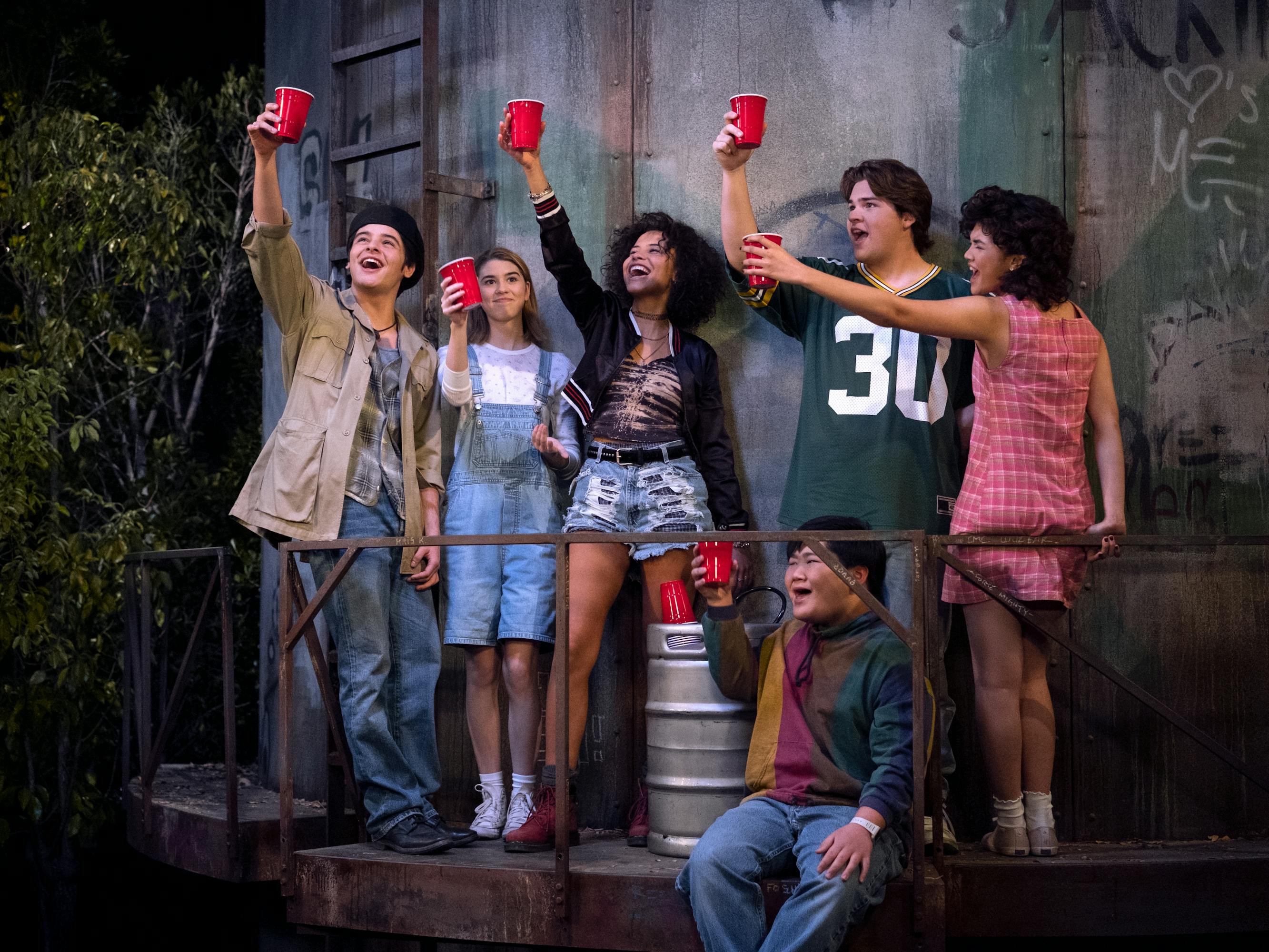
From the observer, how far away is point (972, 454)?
199 inches

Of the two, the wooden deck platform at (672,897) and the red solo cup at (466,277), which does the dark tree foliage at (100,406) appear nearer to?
the wooden deck platform at (672,897)

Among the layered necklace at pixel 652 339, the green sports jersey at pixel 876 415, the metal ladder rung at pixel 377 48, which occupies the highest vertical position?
the metal ladder rung at pixel 377 48

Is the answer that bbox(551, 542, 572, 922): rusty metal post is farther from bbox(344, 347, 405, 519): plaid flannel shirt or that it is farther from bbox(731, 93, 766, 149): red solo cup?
bbox(731, 93, 766, 149): red solo cup

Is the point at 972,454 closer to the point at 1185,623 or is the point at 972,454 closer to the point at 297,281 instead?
the point at 1185,623

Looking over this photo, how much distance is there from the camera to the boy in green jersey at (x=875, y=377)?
5.21 m

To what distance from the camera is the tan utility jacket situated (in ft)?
17.1

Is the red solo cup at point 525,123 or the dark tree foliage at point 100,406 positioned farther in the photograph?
the dark tree foliage at point 100,406

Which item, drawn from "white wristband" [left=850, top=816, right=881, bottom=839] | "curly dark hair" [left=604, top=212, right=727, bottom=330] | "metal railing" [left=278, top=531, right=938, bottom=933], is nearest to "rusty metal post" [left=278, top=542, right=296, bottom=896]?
"metal railing" [left=278, top=531, right=938, bottom=933]

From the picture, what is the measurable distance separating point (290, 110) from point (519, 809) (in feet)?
8.81

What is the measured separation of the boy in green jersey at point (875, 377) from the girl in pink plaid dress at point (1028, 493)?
26cm

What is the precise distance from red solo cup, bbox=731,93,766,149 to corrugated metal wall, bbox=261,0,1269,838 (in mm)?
1227

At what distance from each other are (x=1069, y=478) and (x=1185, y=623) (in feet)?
4.18

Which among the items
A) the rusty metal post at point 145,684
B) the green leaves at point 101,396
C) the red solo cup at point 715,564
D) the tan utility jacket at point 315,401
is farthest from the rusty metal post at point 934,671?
the green leaves at point 101,396

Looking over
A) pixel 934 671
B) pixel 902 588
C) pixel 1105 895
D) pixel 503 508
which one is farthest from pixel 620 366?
pixel 1105 895
